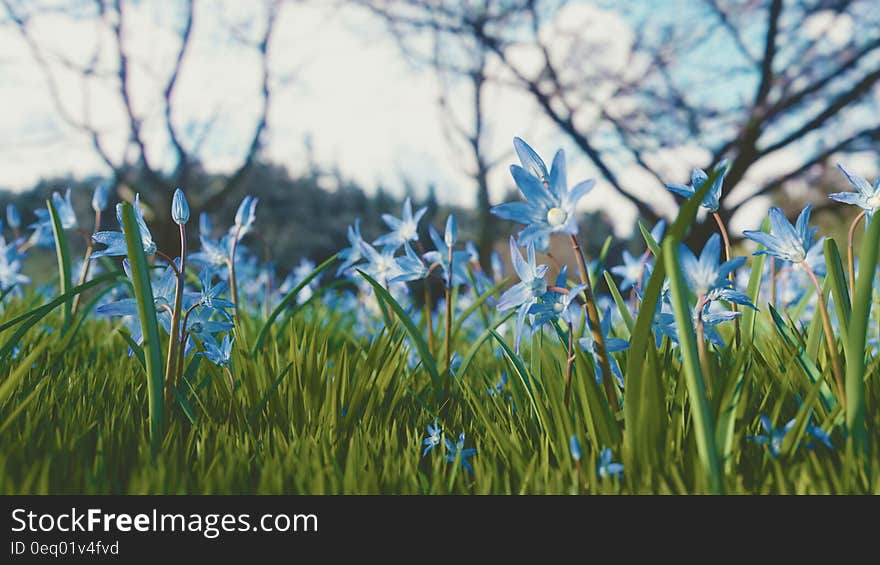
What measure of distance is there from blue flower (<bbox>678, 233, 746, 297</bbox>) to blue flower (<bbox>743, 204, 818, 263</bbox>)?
19 cm

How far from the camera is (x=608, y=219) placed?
49.9 feet

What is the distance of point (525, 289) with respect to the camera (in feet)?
4.01

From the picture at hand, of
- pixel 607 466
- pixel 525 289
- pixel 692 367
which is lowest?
pixel 607 466

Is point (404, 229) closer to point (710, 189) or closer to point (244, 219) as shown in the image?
point (244, 219)

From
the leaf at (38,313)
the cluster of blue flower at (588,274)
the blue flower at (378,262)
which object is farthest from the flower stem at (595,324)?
the leaf at (38,313)

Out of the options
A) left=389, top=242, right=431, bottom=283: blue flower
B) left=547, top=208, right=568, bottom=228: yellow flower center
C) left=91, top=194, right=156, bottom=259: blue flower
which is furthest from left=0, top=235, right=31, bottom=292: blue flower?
left=547, top=208, right=568, bottom=228: yellow flower center

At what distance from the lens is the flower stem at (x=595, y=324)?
109 centimetres

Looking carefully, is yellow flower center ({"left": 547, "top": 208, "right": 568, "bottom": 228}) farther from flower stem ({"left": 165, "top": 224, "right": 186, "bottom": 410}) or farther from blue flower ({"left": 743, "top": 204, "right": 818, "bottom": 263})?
flower stem ({"left": 165, "top": 224, "right": 186, "bottom": 410})

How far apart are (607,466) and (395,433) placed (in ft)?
1.48

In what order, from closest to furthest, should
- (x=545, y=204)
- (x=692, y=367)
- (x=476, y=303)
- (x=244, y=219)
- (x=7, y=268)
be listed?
(x=692, y=367) → (x=545, y=204) → (x=476, y=303) → (x=244, y=219) → (x=7, y=268)

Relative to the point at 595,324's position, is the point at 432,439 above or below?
below

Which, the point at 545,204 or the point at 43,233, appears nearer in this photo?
the point at 545,204

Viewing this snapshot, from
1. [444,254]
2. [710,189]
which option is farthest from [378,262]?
[710,189]

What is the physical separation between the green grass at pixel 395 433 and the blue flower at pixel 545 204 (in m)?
0.25
